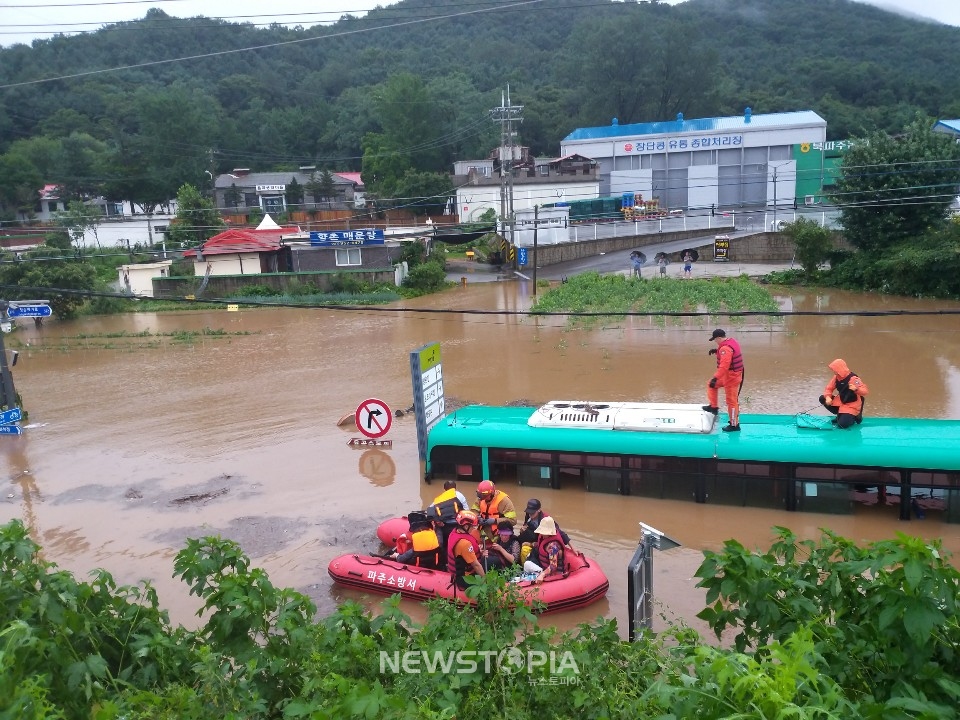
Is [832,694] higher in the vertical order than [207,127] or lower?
lower

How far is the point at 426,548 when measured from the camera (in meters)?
9.85

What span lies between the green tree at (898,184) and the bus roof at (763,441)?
75.5ft

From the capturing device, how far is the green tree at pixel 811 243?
3369 cm

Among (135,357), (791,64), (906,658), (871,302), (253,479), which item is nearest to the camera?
(906,658)

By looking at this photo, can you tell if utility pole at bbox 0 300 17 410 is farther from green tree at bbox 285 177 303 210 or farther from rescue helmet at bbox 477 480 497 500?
green tree at bbox 285 177 303 210

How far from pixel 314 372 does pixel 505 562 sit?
15.0m

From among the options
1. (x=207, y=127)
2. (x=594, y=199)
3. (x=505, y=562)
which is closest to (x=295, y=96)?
(x=207, y=127)

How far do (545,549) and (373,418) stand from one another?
672cm

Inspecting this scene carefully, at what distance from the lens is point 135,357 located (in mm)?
26266

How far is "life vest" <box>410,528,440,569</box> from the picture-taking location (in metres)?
9.81

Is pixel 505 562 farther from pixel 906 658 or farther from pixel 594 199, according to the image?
pixel 594 199

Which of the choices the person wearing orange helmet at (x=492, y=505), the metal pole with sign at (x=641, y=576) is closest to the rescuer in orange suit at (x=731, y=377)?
the person wearing orange helmet at (x=492, y=505)

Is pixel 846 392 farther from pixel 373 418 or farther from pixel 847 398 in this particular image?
pixel 373 418

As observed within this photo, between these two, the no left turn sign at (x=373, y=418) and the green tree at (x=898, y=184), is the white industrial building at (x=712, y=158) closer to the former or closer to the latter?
the green tree at (x=898, y=184)
